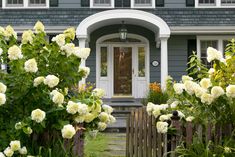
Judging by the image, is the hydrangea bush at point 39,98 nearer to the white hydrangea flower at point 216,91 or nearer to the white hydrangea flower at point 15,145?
the white hydrangea flower at point 15,145

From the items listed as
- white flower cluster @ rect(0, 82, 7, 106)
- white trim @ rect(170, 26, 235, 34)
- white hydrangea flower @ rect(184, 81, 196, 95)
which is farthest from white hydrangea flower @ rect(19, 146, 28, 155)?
white trim @ rect(170, 26, 235, 34)

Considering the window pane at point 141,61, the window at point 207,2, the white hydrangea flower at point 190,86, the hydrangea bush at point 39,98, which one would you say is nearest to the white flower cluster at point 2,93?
the hydrangea bush at point 39,98

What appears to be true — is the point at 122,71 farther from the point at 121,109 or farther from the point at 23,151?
the point at 23,151

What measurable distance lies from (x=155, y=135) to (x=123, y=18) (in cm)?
822

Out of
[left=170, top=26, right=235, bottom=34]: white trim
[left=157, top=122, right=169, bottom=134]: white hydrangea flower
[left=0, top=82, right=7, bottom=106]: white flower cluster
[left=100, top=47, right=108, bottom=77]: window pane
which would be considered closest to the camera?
[left=0, top=82, right=7, bottom=106]: white flower cluster

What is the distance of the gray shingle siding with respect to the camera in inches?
516

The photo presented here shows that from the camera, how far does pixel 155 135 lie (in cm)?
468

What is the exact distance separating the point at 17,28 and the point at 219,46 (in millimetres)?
7129

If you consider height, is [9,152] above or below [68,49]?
below

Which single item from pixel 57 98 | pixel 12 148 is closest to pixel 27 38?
pixel 57 98

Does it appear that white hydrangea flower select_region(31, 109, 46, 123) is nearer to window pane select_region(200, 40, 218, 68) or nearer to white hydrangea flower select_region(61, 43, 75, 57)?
white hydrangea flower select_region(61, 43, 75, 57)

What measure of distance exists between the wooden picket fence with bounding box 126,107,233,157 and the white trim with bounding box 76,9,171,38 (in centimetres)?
718

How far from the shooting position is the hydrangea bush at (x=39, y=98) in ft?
10.6

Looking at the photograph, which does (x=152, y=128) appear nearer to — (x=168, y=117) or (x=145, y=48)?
(x=168, y=117)
